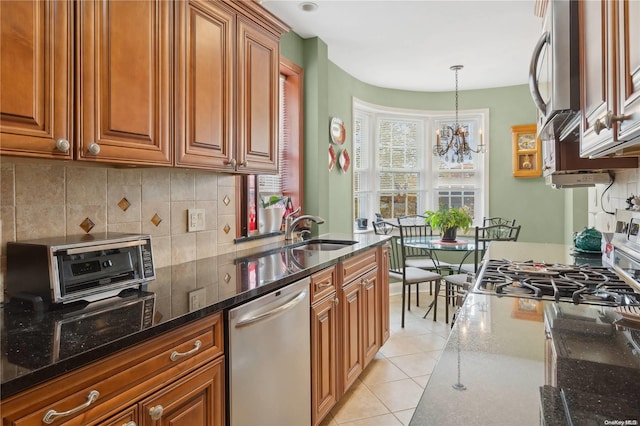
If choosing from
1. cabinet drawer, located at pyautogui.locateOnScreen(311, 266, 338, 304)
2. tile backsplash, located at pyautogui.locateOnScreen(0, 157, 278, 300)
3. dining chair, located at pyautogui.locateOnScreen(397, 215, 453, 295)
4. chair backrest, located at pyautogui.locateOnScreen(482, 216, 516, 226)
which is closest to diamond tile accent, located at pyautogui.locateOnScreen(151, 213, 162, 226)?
tile backsplash, located at pyautogui.locateOnScreen(0, 157, 278, 300)

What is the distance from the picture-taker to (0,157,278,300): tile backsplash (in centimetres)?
135

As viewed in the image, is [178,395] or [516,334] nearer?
[516,334]

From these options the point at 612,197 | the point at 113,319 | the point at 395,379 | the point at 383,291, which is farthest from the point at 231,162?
the point at 612,197

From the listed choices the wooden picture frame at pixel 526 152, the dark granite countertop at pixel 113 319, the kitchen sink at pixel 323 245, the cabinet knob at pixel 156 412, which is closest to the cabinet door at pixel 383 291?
the kitchen sink at pixel 323 245

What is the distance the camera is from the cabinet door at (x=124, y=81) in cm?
127

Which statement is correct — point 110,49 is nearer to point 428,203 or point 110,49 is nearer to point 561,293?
point 561,293

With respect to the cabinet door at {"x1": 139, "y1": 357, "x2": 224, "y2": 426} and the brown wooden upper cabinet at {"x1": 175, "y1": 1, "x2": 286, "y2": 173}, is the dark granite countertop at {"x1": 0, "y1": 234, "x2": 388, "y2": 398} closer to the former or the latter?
the cabinet door at {"x1": 139, "y1": 357, "x2": 224, "y2": 426}

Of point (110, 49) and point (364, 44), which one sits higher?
point (364, 44)

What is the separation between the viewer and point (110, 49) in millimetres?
1345

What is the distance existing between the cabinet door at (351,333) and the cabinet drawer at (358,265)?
0.16ft

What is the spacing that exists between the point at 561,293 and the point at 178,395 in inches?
50.4

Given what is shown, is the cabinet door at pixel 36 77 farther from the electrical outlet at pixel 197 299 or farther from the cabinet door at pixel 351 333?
the cabinet door at pixel 351 333

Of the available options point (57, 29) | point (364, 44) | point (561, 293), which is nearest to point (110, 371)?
point (57, 29)

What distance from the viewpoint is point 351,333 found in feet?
8.14
